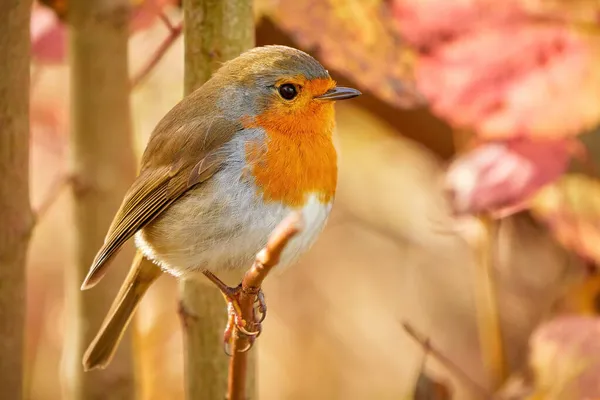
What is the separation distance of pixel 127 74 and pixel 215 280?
1.75 feet

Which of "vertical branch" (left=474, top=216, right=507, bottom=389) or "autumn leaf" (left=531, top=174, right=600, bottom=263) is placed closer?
"autumn leaf" (left=531, top=174, right=600, bottom=263)

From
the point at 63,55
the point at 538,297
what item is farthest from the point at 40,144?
the point at 538,297

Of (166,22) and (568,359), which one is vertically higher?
(166,22)

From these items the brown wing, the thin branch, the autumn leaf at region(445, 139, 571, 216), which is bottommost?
the autumn leaf at region(445, 139, 571, 216)

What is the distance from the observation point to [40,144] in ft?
11.8

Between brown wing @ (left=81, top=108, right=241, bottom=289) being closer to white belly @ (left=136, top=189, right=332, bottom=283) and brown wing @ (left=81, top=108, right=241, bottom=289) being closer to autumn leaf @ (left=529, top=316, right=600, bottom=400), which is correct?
white belly @ (left=136, top=189, right=332, bottom=283)

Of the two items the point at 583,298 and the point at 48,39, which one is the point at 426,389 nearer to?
the point at 583,298

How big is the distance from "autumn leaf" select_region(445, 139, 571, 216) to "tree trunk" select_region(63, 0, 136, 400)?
771 millimetres

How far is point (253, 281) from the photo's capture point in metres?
1.28

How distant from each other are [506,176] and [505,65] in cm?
27

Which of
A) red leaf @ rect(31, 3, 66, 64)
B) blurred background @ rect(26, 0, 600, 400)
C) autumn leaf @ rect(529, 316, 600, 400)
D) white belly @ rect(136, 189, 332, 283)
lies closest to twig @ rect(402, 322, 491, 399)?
blurred background @ rect(26, 0, 600, 400)

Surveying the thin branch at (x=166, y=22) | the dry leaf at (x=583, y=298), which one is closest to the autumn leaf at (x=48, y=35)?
the thin branch at (x=166, y=22)

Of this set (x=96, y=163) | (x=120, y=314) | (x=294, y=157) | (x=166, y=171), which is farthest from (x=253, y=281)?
(x=96, y=163)

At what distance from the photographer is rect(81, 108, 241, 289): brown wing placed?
5.51ft
